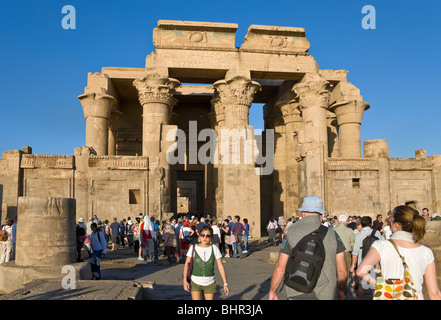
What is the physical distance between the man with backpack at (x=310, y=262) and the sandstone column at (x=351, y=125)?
19.2 m

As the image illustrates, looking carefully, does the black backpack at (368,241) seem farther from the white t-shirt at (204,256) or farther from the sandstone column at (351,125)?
the sandstone column at (351,125)

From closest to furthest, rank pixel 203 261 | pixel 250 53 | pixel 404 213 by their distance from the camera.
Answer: pixel 404 213 < pixel 203 261 < pixel 250 53

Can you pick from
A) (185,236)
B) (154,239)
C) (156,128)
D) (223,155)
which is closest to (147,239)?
(154,239)

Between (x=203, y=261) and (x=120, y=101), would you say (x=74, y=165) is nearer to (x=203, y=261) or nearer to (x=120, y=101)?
(x=120, y=101)

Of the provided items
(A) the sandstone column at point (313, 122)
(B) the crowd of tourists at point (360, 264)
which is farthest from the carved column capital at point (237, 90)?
(B) the crowd of tourists at point (360, 264)

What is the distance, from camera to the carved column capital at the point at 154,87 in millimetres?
19062

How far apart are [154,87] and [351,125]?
10.7 meters

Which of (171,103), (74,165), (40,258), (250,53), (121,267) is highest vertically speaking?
(250,53)

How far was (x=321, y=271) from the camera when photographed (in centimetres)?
334

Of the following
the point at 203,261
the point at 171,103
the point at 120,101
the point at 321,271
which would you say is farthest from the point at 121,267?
the point at 120,101

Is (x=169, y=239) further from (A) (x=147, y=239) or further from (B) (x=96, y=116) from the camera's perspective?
(B) (x=96, y=116)

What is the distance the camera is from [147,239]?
11266mm

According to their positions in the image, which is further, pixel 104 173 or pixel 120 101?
pixel 120 101
